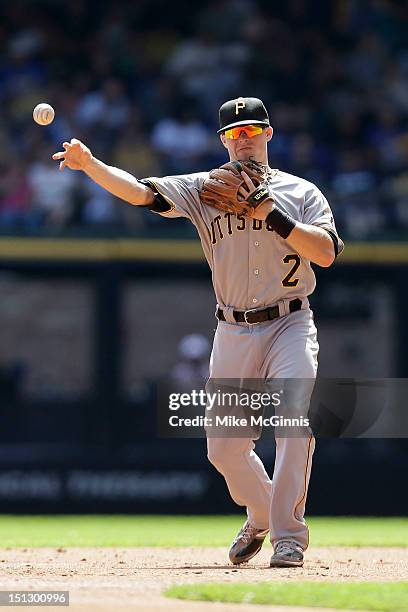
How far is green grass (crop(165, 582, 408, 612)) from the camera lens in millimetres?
4238

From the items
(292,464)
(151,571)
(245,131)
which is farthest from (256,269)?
(151,571)

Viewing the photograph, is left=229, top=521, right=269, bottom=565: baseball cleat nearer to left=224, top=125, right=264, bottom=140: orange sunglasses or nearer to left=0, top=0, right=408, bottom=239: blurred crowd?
left=224, top=125, right=264, bottom=140: orange sunglasses

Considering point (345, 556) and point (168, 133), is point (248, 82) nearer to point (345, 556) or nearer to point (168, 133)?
point (168, 133)

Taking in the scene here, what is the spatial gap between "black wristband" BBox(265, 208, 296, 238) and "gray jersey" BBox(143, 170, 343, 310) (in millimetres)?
192

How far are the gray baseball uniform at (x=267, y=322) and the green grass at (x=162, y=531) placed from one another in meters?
1.97

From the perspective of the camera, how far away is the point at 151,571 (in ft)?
17.5

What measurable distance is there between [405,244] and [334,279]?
29.2 inches

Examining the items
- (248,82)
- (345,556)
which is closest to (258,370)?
(345,556)

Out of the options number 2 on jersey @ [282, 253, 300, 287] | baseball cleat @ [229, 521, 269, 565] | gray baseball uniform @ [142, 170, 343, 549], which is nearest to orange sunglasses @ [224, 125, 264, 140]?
gray baseball uniform @ [142, 170, 343, 549]

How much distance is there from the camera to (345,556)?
6.47m

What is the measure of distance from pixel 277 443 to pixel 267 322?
1.71ft

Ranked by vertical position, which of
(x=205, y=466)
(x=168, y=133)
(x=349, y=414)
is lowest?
(x=205, y=466)

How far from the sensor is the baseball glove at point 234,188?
209 inches

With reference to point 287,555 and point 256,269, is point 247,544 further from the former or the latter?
point 256,269
